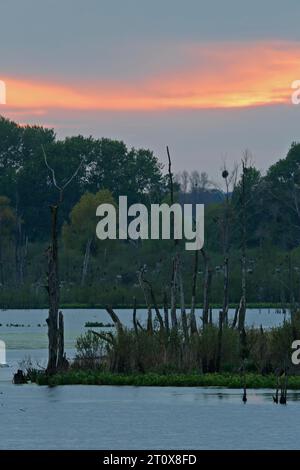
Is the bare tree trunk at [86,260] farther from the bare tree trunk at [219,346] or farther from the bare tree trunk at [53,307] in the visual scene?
the bare tree trunk at [219,346]

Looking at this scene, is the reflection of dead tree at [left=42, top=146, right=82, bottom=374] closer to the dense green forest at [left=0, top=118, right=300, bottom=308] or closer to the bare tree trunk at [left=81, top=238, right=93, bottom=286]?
the dense green forest at [left=0, top=118, right=300, bottom=308]

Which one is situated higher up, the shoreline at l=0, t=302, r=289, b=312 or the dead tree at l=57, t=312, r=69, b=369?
the shoreline at l=0, t=302, r=289, b=312

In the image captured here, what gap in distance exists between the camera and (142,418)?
123 ft

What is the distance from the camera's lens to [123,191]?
15425 cm

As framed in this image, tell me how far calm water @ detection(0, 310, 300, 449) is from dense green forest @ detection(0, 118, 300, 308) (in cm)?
4943

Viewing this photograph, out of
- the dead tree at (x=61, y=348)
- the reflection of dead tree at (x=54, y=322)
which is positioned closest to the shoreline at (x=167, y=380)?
the dead tree at (x=61, y=348)

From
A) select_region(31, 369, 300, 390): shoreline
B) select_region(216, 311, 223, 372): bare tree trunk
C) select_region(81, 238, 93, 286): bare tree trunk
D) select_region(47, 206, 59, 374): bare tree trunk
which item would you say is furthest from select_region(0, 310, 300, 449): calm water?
select_region(81, 238, 93, 286): bare tree trunk

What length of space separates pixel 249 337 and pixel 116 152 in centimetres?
11275

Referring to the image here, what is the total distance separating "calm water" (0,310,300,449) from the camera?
33188 mm

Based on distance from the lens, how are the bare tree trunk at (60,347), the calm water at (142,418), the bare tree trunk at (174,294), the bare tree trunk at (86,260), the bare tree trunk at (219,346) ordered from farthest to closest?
the bare tree trunk at (86,260) < the bare tree trunk at (174,294) < the bare tree trunk at (60,347) < the bare tree trunk at (219,346) < the calm water at (142,418)

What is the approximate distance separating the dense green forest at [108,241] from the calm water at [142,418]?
49427 millimetres

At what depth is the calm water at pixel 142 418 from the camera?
109ft
